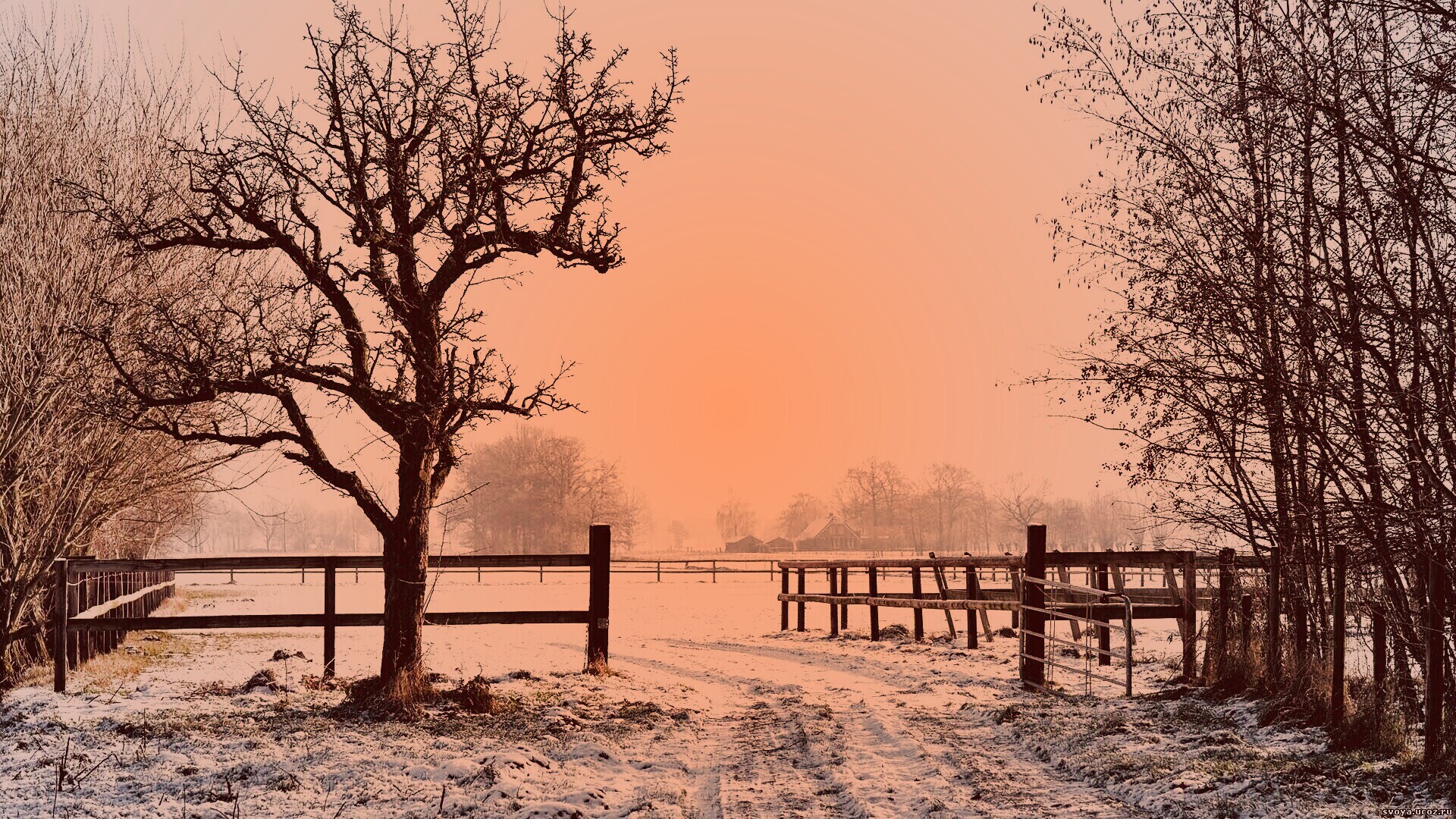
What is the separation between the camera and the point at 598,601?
13.2 metres

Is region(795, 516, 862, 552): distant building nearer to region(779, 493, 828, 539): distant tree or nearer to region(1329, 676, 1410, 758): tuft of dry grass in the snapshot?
region(779, 493, 828, 539): distant tree

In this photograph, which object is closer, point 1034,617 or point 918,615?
point 1034,617

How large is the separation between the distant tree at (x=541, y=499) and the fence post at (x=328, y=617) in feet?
242

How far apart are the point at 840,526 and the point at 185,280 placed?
123 m

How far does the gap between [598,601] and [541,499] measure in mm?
76683

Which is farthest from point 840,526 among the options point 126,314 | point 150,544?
point 126,314

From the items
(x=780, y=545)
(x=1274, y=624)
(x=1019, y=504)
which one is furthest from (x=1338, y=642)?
(x=780, y=545)

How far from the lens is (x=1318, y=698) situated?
8820 mm

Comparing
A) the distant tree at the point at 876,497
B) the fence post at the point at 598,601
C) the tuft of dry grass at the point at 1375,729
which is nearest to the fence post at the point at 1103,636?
the tuft of dry grass at the point at 1375,729

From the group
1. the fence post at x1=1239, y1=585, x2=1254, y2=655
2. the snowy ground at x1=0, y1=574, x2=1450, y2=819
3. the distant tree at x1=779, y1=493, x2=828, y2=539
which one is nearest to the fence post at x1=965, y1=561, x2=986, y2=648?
the snowy ground at x1=0, y1=574, x2=1450, y2=819

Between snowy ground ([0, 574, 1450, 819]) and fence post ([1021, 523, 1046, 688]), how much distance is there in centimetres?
40

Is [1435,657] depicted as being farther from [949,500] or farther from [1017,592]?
[949,500]

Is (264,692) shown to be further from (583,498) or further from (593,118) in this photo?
(583,498)

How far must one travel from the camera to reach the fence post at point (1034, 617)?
12.4m
